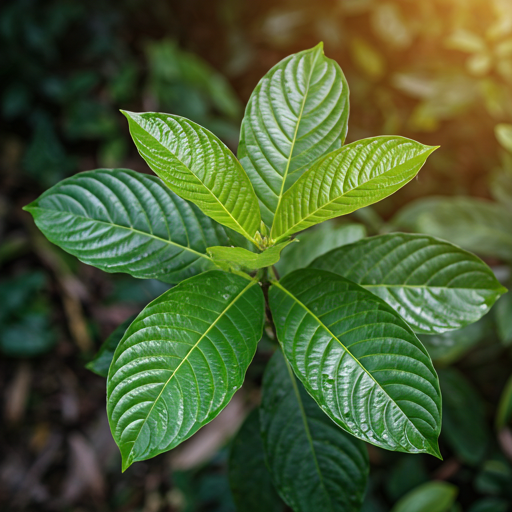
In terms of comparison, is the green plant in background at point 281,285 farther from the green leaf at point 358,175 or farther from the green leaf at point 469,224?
the green leaf at point 469,224

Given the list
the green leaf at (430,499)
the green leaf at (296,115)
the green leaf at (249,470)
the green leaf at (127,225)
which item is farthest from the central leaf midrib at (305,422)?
the green leaf at (430,499)

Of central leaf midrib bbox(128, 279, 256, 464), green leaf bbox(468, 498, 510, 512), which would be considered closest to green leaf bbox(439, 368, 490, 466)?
green leaf bbox(468, 498, 510, 512)

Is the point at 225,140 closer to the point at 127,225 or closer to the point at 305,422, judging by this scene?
the point at 127,225

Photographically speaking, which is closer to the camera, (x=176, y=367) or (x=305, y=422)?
(x=176, y=367)

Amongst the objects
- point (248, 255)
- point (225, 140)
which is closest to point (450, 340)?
point (248, 255)

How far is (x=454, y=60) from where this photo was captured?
6.71 ft

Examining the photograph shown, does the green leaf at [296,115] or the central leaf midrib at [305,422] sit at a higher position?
the green leaf at [296,115]

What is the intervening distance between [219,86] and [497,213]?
1437mm

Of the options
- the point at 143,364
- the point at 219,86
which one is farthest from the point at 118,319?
the point at 143,364

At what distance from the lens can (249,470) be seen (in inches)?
35.9

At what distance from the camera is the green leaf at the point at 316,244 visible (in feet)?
2.92

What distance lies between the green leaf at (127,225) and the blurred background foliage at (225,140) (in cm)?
59

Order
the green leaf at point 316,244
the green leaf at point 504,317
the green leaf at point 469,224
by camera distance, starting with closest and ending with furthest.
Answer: the green leaf at point 316,244, the green leaf at point 504,317, the green leaf at point 469,224

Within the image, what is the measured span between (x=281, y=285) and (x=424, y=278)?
0.25m
